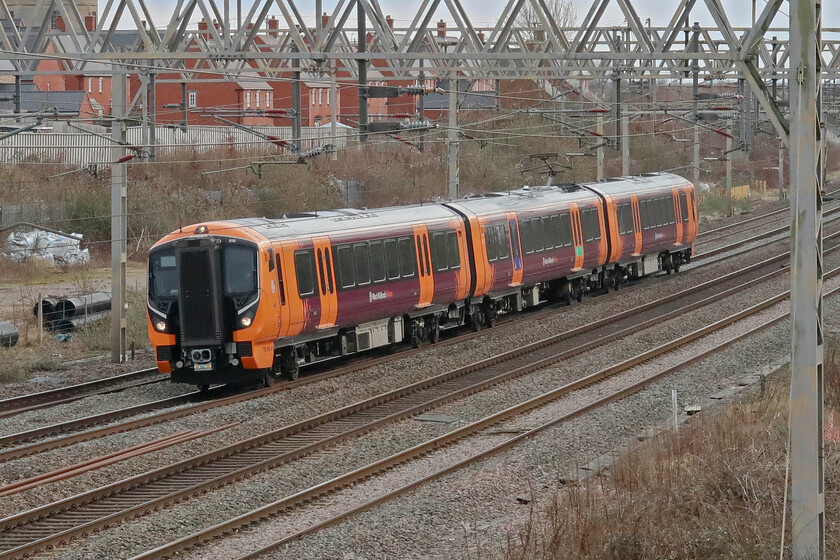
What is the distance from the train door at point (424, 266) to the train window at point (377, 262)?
1213mm

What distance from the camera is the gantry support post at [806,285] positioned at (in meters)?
7.72

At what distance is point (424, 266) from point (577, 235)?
7132 mm

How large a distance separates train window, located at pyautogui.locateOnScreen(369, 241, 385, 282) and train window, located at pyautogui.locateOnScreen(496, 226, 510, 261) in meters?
4.57

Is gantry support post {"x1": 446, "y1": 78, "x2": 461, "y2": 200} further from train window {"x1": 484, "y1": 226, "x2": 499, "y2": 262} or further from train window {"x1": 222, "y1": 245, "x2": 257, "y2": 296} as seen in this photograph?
train window {"x1": 222, "y1": 245, "x2": 257, "y2": 296}

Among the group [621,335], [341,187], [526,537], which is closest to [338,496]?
[526,537]

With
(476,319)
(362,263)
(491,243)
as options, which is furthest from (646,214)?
(362,263)

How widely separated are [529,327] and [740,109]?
16.4m

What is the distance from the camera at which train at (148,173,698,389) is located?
17422 mm

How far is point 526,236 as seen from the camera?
25.7m

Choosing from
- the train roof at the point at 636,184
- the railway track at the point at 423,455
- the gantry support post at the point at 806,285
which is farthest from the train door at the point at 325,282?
the train roof at the point at 636,184

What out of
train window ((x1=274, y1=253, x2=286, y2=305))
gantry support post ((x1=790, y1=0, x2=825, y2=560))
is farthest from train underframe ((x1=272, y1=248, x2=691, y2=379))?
gantry support post ((x1=790, y1=0, x2=825, y2=560))

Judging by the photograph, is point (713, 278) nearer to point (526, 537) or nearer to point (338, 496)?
point (338, 496)

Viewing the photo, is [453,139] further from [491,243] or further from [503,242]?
[491,243]

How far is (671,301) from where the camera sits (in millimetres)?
28266
